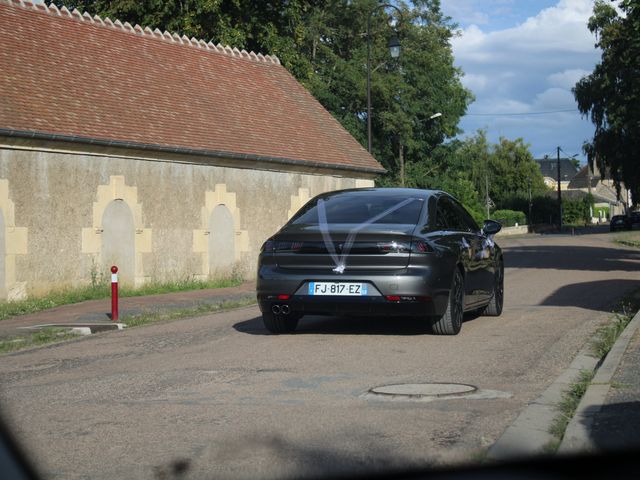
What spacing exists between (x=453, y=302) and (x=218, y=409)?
14.5 ft

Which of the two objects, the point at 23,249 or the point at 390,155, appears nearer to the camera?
the point at 23,249

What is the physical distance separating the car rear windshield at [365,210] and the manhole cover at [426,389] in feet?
10.8

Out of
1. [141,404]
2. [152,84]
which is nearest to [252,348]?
[141,404]

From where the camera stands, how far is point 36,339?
11.8 meters

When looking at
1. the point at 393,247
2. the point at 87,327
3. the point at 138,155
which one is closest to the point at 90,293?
the point at 138,155

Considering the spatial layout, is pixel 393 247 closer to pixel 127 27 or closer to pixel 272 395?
pixel 272 395

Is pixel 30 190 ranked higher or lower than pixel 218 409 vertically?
higher

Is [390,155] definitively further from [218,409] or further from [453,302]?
[218,409]

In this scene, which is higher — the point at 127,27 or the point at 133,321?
the point at 127,27

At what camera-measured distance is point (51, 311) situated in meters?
16.8

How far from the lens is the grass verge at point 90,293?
17.2m

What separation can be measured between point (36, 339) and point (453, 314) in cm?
505

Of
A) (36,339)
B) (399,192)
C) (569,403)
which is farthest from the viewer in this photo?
(36,339)

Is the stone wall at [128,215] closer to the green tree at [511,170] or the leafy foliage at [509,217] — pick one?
the leafy foliage at [509,217]
